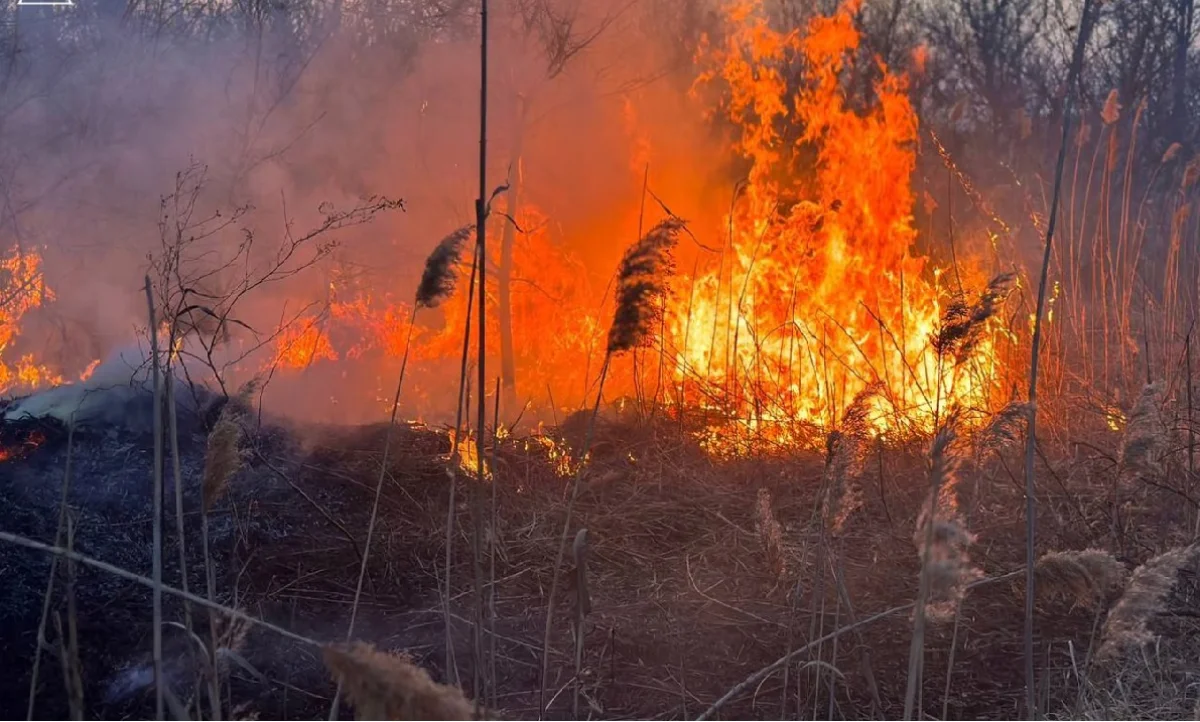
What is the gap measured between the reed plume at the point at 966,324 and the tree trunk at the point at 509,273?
19.2 ft

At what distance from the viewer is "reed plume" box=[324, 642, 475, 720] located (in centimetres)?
98

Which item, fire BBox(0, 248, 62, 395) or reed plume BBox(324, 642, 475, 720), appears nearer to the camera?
reed plume BBox(324, 642, 475, 720)

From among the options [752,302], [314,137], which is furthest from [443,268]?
[314,137]

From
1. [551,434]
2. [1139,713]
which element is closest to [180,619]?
[551,434]

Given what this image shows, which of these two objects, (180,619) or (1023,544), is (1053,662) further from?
(180,619)

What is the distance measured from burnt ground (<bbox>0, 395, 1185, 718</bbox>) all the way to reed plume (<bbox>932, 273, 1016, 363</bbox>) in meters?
0.61

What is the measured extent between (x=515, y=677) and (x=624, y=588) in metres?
0.84

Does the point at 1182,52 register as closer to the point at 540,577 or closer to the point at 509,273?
the point at 509,273

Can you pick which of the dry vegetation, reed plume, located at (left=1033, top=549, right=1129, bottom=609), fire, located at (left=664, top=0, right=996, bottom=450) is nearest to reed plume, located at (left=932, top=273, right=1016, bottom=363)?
the dry vegetation

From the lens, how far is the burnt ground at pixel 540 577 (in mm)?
3029

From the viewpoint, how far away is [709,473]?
5.25m

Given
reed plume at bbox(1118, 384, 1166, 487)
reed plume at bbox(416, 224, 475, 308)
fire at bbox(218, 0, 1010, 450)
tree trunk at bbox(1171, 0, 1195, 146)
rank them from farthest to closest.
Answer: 1. tree trunk at bbox(1171, 0, 1195, 146)
2. fire at bbox(218, 0, 1010, 450)
3. reed plume at bbox(1118, 384, 1166, 487)
4. reed plume at bbox(416, 224, 475, 308)

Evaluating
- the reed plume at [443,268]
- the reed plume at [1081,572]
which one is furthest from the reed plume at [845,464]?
the reed plume at [443,268]

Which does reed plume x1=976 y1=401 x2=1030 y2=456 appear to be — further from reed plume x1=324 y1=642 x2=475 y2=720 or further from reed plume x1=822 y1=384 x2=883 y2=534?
reed plume x1=324 y1=642 x2=475 y2=720
